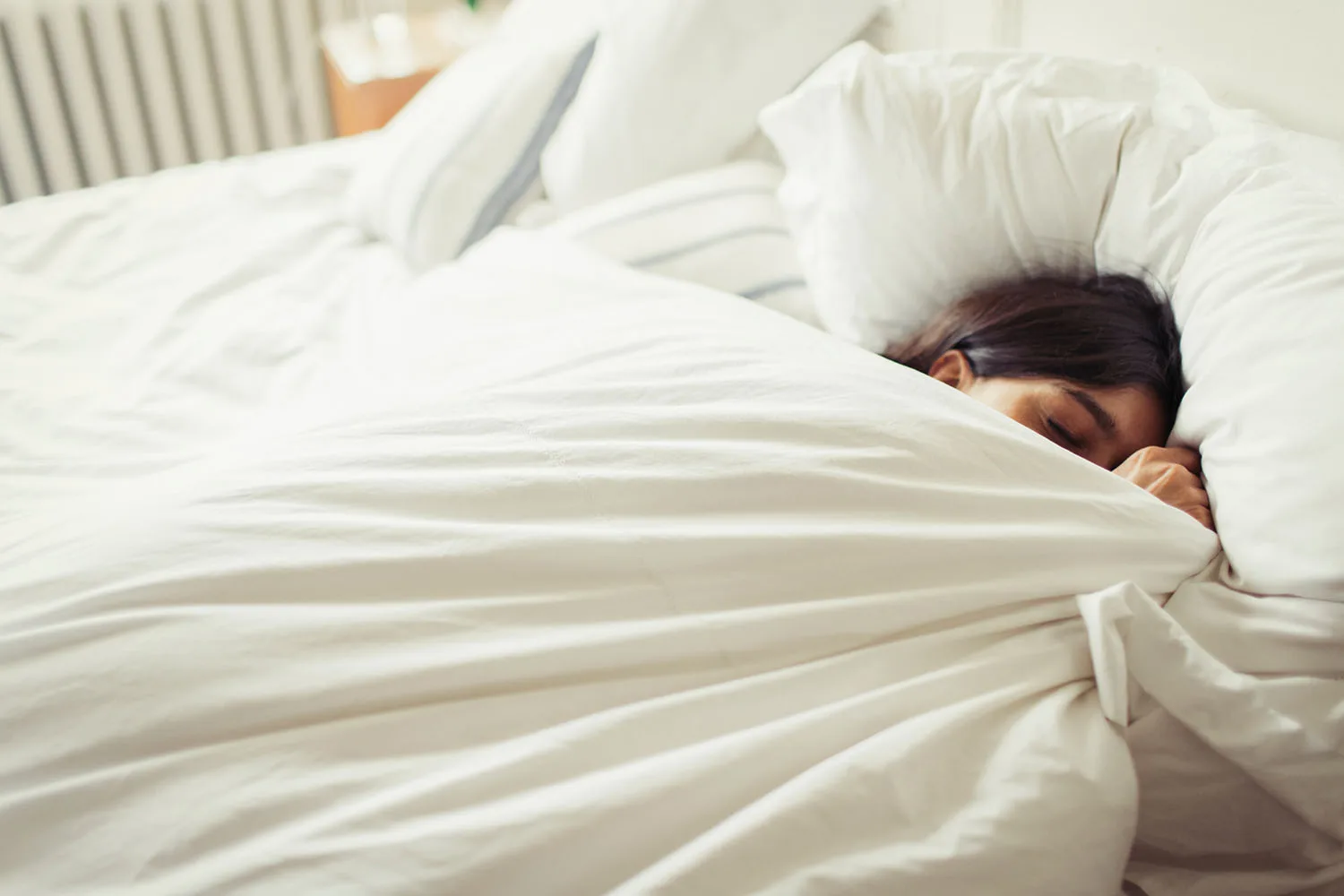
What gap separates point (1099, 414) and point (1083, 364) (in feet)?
0.16

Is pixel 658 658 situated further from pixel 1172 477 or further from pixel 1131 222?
pixel 1131 222

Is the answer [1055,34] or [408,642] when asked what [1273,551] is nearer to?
[408,642]

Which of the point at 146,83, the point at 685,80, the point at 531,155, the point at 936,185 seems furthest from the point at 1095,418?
the point at 146,83

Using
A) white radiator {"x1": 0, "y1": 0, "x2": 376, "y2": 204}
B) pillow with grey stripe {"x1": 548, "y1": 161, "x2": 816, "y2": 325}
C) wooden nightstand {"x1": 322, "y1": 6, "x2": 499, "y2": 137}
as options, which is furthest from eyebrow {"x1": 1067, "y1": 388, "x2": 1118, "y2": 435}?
white radiator {"x1": 0, "y1": 0, "x2": 376, "y2": 204}

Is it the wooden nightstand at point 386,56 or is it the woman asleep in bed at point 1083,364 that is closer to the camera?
the woman asleep in bed at point 1083,364

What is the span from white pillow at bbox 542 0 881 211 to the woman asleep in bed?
455mm

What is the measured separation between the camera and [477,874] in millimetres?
519

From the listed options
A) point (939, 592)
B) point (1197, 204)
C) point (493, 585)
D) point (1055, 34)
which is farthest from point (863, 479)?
point (1055, 34)

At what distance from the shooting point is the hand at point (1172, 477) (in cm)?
77

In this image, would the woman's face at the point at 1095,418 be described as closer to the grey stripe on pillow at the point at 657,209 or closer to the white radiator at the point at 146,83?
the grey stripe on pillow at the point at 657,209

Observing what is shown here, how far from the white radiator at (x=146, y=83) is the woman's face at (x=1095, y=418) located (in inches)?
70.7

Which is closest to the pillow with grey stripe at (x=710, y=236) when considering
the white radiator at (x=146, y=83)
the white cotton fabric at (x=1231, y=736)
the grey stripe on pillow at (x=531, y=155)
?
the grey stripe on pillow at (x=531, y=155)

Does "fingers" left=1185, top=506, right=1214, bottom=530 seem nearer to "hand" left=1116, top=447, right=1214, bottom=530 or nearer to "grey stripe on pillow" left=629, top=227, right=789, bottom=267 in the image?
"hand" left=1116, top=447, right=1214, bottom=530

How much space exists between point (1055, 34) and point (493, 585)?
3.08ft
